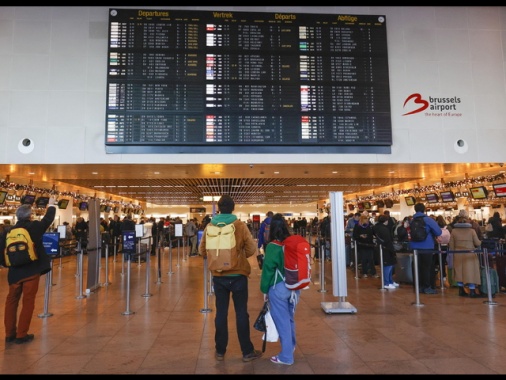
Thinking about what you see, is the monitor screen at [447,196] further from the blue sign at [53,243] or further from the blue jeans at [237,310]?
the blue sign at [53,243]

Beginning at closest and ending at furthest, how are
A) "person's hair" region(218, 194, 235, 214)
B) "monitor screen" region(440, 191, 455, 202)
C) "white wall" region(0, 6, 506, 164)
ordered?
1. "person's hair" region(218, 194, 235, 214)
2. "white wall" region(0, 6, 506, 164)
3. "monitor screen" region(440, 191, 455, 202)

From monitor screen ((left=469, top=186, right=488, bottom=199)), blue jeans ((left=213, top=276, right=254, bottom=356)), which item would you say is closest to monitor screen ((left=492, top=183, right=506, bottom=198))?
monitor screen ((left=469, top=186, right=488, bottom=199))

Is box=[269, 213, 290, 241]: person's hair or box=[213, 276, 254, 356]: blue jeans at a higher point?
box=[269, 213, 290, 241]: person's hair

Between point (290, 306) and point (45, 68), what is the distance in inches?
323

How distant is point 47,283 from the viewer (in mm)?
5922

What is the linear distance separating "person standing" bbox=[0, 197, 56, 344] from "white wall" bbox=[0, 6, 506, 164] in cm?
420

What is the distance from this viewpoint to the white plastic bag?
152 inches

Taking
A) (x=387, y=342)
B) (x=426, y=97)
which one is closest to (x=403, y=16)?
(x=426, y=97)

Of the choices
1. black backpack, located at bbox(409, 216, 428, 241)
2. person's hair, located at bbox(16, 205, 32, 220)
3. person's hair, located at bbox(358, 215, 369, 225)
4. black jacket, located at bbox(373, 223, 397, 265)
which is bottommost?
black jacket, located at bbox(373, 223, 397, 265)

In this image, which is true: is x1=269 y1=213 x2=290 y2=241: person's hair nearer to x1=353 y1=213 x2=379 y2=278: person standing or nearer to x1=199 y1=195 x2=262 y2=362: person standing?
x1=199 y1=195 x2=262 y2=362: person standing

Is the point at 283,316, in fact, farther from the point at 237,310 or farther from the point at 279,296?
the point at 237,310

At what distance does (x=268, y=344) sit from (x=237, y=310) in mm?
861

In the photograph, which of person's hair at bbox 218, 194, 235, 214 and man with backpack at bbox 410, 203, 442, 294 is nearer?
person's hair at bbox 218, 194, 235, 214

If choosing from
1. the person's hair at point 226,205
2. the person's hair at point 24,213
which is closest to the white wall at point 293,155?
the person's hair at point 24,213
